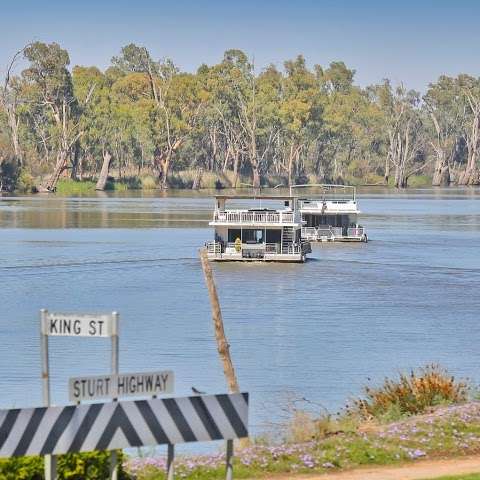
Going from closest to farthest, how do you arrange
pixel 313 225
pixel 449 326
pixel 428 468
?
1. pixel 428 468
2. pixel 449 326
3. pixel 313 225

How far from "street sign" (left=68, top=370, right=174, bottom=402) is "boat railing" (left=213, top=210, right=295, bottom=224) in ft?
191

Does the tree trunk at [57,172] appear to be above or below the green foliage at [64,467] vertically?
below

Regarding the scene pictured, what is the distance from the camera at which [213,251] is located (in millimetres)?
72188

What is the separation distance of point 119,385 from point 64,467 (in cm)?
190

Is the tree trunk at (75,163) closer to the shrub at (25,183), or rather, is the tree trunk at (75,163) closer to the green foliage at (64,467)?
the shrub at (25,183)

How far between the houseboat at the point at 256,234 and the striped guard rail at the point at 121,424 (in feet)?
189

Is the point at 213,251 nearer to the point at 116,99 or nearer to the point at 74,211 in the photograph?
the point at 74,211

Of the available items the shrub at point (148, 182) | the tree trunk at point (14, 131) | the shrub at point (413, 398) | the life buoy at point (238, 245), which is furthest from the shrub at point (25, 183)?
the shrub at point (413, 398)

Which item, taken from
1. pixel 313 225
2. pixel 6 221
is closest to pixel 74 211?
pixel 6 221

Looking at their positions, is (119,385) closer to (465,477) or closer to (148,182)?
(465,477)

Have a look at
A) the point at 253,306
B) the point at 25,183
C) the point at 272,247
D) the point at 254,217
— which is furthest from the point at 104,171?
the point at 253,306

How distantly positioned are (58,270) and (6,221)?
4193cm

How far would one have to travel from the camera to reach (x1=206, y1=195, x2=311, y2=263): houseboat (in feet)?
231

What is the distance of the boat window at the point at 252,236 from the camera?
72.1 meters
